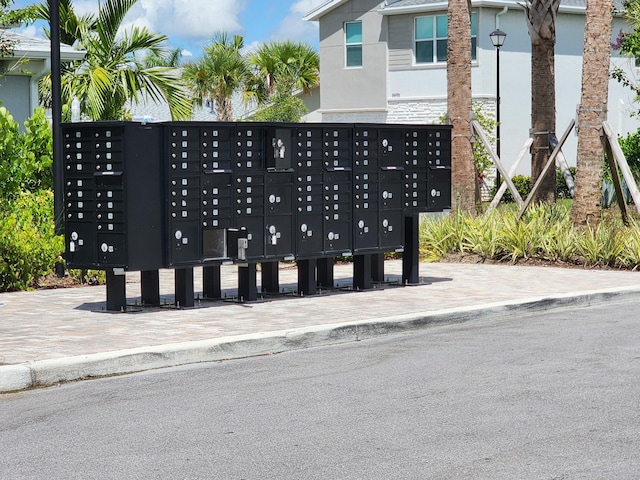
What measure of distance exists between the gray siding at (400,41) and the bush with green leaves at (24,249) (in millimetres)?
26035

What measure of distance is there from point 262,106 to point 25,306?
38320 millimetres

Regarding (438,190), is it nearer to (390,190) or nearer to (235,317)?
(390,190)

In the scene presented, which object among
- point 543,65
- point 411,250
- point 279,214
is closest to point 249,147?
point 279,214

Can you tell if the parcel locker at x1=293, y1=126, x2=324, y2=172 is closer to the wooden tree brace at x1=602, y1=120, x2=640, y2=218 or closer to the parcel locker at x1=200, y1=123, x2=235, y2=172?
the parcel locker at x1=200, y1=123, x2=235, y2=172

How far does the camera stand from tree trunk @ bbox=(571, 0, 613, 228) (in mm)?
16812

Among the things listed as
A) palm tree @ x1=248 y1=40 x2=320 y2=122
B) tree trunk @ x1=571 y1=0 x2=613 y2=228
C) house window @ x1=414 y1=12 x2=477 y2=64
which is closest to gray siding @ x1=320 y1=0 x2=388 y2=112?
house window @ x1=414 y1=12 x2=477 y2=64

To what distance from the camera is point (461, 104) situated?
19109 mm

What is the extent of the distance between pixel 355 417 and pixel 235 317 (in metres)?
4.00

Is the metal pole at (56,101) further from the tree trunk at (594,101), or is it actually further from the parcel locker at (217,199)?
the tree trunk at (594,101)

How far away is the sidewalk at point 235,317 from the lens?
884 centimetres

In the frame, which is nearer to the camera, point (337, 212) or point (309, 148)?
point (309, 148)

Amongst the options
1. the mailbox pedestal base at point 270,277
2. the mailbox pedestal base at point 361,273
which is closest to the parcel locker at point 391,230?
the mailbox pedestal base at point 361,273

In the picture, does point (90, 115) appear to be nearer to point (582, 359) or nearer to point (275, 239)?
point (275, 239)

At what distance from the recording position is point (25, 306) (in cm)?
1175
